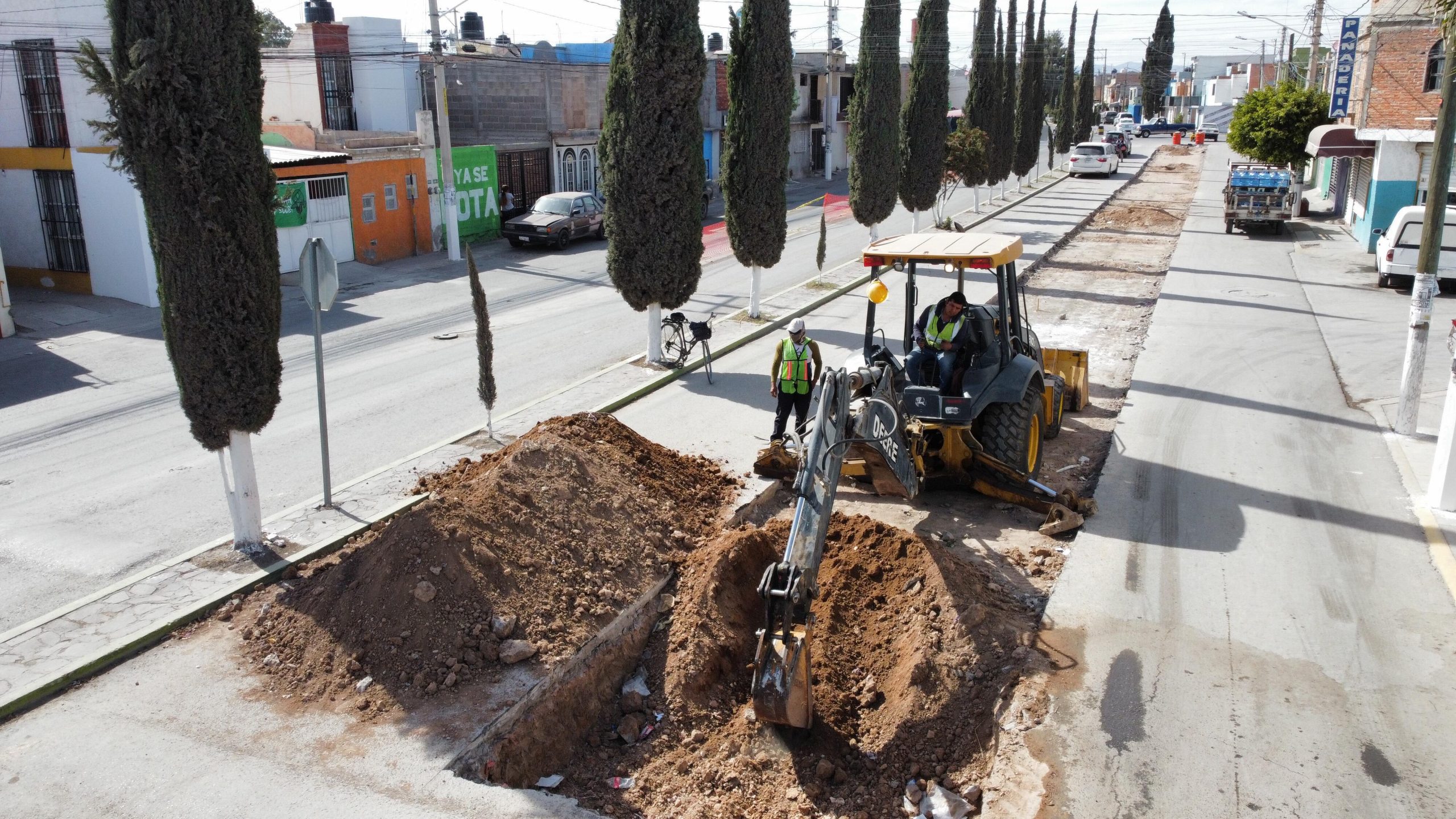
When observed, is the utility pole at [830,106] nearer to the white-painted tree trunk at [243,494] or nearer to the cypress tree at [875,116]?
the cypress tree at [875,116]

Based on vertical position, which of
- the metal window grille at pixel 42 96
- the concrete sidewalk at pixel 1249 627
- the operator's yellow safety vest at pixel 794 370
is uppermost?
the metal window grille at pixel 42 96

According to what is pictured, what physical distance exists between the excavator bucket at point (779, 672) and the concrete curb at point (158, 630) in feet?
15.0

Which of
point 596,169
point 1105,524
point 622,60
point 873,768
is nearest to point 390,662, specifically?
point 873,768

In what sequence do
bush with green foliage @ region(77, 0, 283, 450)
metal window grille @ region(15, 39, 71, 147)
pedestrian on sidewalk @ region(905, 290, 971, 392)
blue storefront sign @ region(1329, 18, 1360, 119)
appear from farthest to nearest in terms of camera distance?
1. blue storefront sign @ region(1329, 18, 1360, 119)
2. metal window grille @ region(15, 39, 71, 147)
3. pedestrian on sidewalk @ region(905, 290, 971, 392)
4. bush with green foliage @ region(77, 0, 283, 450)

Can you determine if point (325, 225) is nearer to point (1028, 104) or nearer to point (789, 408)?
point (789, 408)

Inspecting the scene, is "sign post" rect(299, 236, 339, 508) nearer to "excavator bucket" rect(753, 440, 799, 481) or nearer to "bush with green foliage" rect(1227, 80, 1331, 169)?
"excavator bucket" rect(753, 440, 799, 481)

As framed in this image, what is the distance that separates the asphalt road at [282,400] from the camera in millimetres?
9938

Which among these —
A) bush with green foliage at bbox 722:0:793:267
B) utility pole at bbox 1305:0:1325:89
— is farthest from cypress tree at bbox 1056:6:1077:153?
bush with green foliage at bbox 722:0:793:267

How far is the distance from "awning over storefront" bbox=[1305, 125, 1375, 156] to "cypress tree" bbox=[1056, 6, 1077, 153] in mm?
27318

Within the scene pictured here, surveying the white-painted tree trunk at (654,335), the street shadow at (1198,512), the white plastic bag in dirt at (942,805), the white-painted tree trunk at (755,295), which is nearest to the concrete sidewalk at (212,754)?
the white plastic bag in dirt at (942,805)

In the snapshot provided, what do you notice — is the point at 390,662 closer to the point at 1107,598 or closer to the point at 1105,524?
the point at 1107,598

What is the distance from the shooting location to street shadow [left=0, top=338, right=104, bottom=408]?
1509 centimetres

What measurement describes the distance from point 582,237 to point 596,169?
29.0 ft

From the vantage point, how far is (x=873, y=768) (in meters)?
6.55
